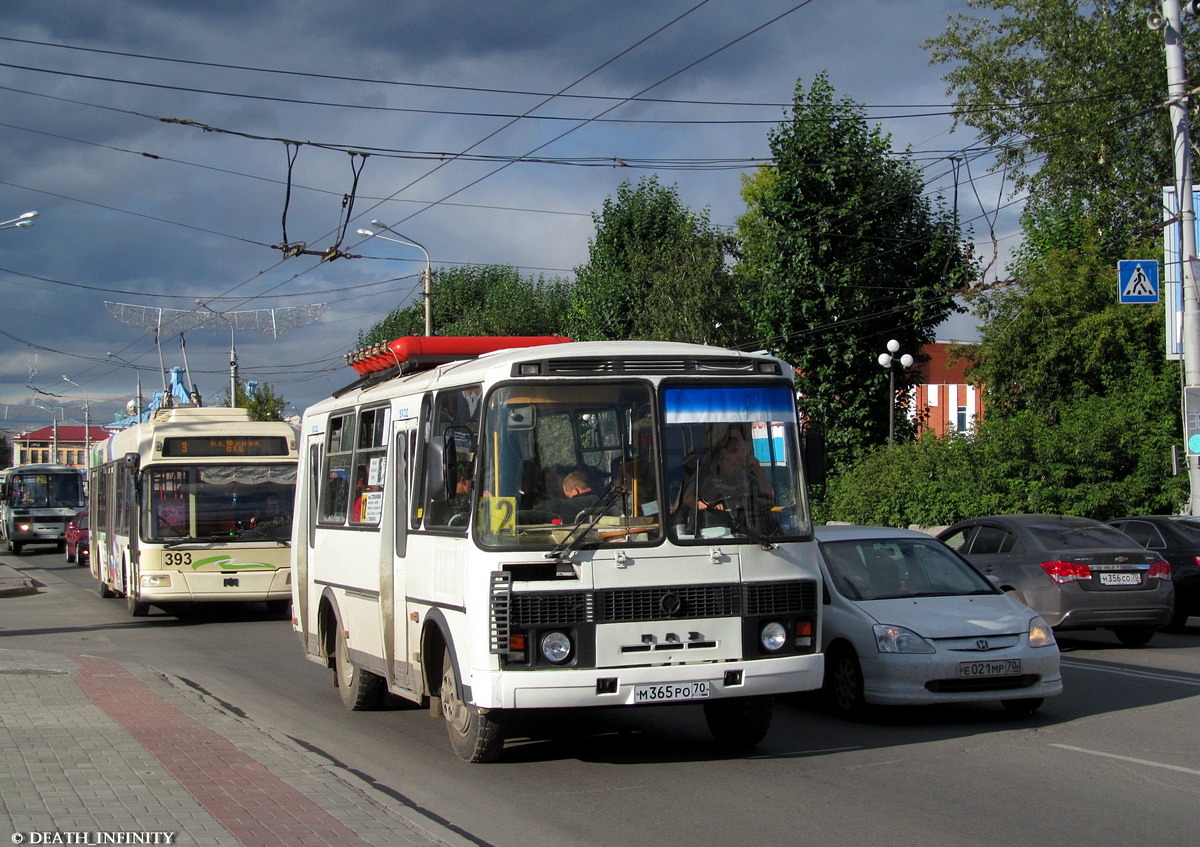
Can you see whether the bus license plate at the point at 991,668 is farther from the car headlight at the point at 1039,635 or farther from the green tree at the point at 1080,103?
the green tree at the point at 1080,103

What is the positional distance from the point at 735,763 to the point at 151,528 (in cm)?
1332

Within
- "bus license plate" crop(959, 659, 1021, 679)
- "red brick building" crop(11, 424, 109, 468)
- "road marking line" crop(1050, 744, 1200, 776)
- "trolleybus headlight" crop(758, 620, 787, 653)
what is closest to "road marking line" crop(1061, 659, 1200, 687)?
"bus license plate" crop(959, 659, 1021, 679)

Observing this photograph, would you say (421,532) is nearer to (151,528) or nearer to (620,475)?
(620,475)

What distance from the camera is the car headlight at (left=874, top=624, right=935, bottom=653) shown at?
30.7ft

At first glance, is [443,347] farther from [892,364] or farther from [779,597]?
[892,364]

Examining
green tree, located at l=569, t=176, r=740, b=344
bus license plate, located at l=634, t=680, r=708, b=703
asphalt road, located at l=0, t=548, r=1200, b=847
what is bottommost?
asphalt road, located at l=0, t=548, r=1200, b=847

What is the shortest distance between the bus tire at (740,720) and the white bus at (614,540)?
0.02 metres

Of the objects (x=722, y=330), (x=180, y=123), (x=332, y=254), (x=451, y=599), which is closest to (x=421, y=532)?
(x=451, y=599)

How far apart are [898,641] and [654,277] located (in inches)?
1390

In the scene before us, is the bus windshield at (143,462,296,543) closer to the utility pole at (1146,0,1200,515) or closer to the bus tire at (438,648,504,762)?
the bus tire at (438,648,504,762)

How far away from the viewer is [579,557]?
24.4ft

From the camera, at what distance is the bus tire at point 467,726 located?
800 centimetres

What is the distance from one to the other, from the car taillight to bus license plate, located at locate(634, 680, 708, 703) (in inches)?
300

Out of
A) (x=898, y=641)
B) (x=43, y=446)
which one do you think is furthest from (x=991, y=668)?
(x=43, y=446)
